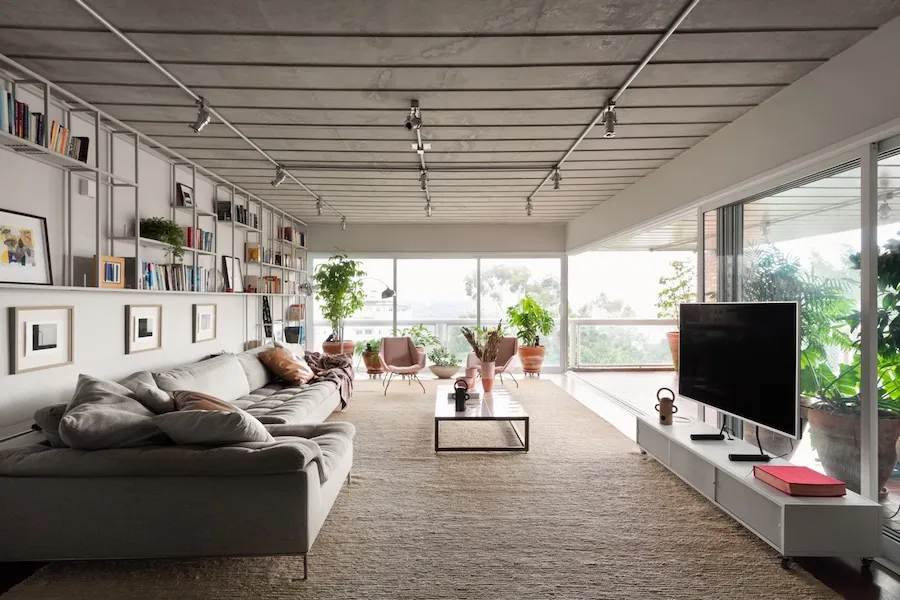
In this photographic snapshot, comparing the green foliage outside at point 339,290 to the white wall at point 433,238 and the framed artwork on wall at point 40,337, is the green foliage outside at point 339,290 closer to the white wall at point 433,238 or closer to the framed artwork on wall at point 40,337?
the white wall at point 433,238

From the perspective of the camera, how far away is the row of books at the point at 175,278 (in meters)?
4.15

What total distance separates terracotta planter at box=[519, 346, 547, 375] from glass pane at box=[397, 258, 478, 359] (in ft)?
3.66

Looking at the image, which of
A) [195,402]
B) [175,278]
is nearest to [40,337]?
[195,402]

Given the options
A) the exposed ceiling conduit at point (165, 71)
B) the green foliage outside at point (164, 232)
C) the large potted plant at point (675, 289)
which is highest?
the exposed ceiling conduit at point (165, 71)

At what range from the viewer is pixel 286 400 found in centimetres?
460

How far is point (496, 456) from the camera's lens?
430 centimetres

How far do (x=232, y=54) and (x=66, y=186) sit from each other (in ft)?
5.07

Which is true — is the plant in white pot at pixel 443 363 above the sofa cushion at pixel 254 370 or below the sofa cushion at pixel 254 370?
below

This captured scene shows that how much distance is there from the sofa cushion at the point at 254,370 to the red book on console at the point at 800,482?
13.9 ft

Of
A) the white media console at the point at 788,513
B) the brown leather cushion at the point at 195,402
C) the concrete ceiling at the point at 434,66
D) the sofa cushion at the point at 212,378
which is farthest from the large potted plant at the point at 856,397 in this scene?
the sofa cushion at the point at 212,378

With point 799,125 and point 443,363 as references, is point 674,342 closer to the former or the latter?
point 443,363

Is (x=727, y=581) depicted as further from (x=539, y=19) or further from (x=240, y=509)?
(x=539, y=19)

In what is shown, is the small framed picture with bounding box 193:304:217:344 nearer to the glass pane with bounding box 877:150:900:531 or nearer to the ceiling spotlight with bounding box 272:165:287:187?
the ceiling spotlight with bounding box 272:165:287:187

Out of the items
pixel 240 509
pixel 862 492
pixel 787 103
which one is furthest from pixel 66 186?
pixel 862 492
